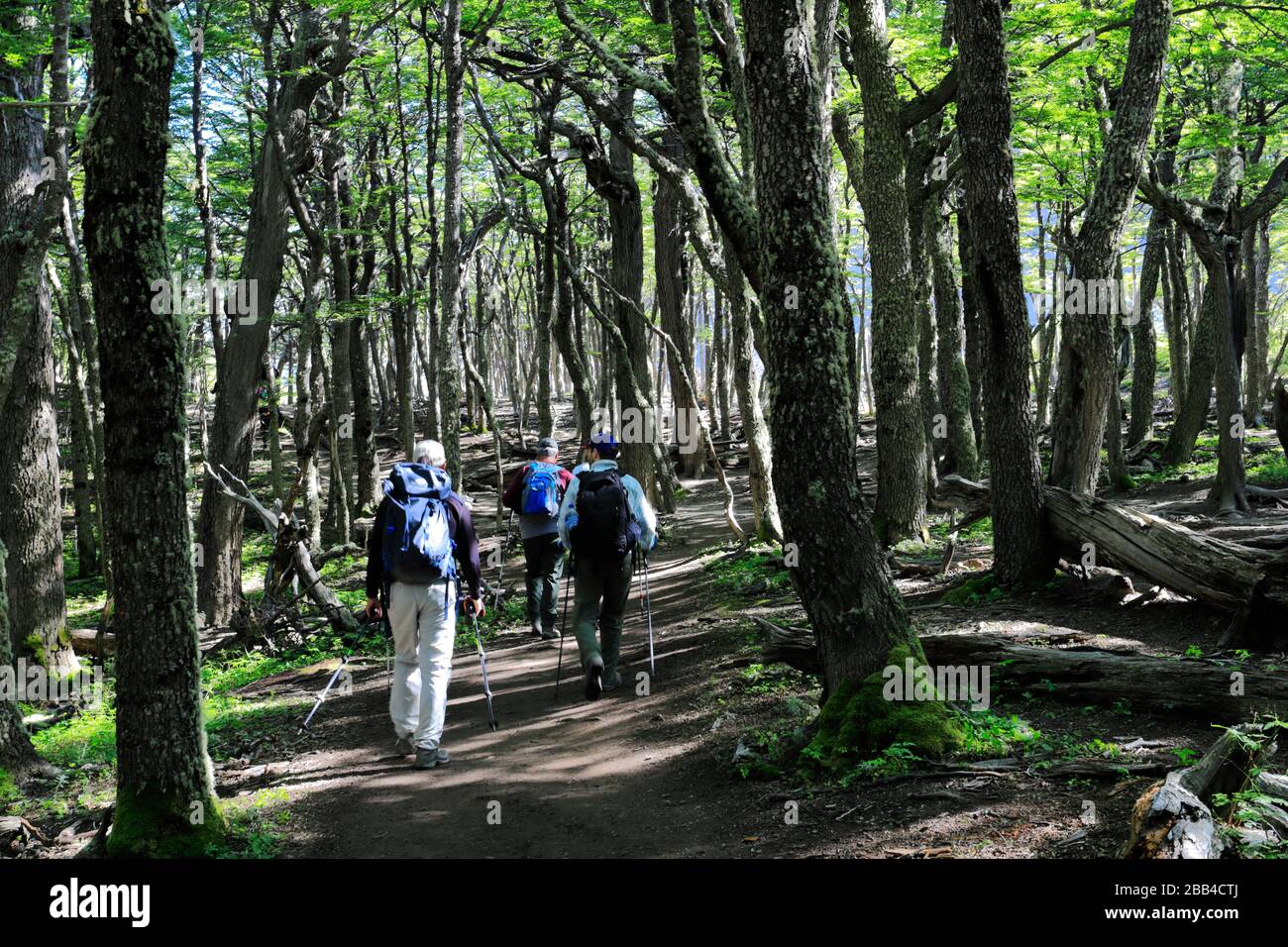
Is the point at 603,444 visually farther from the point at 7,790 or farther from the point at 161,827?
the point at 7,790

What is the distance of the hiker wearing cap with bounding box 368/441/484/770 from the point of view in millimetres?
6996

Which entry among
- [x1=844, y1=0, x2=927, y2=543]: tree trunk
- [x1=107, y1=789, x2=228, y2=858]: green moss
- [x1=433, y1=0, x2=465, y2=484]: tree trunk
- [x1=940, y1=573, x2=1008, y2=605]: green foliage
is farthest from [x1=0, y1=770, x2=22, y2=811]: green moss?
[x1=844, y1=0, x2=927, y2=543]: tree trunk

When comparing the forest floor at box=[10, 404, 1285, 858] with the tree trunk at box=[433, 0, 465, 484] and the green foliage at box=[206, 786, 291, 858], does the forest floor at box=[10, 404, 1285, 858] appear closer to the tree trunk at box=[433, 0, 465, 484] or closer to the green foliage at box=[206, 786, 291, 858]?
the green foliage at box=[206, 786, 291, 858]

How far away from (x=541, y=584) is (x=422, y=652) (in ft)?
14.7

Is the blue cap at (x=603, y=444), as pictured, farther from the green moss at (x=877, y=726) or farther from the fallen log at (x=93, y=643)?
the fallen log at (x=93, y=643)

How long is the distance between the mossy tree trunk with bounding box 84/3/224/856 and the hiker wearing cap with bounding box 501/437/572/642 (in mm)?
5663

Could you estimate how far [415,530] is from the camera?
22.9 feet

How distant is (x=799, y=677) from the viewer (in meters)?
8.02

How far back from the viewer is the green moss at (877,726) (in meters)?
5.64

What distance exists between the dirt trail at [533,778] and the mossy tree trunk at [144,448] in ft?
2.78

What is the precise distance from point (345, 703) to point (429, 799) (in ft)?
10.8

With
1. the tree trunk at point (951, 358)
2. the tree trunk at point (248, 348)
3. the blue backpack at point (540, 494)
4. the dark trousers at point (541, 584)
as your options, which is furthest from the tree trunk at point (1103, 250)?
the tree trunk at point (248, 348)

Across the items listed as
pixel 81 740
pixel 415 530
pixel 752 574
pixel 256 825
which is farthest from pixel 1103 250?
pixel 81 740
